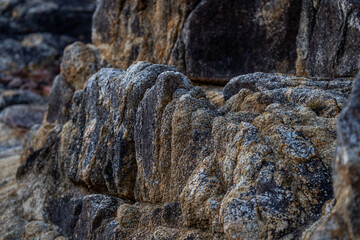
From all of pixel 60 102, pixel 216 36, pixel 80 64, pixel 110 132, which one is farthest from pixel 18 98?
pixel 110 132

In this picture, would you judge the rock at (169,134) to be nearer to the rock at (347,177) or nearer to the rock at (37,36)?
→ the rock at (347,177)

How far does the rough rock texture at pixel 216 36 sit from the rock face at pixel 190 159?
507 cm

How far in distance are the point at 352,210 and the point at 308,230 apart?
82.1 inches

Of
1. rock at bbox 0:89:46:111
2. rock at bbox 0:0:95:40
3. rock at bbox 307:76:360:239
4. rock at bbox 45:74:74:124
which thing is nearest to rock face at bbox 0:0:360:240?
rock at bbox 307:76:360:239

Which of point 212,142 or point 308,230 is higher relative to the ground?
point 212,142

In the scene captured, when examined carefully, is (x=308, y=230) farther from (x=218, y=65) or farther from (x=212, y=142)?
(x=218, y=65)

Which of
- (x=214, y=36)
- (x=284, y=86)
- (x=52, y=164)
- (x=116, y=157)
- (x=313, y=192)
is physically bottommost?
(x=52, y=164)

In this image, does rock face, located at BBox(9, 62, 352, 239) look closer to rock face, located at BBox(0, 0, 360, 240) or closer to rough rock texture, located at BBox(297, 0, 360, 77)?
rock face, located at BBox(0, 0, 360, 240)

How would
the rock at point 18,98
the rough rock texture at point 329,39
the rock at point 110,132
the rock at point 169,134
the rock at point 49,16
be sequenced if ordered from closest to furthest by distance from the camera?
the rock at point 169,134 → the rock at point 110,132 → the rough rock texture at point 329,39 → the rock at point 18,98 → the rock at point 49,16

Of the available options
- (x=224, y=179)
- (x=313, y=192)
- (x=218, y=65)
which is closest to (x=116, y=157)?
(x=224, y=179)

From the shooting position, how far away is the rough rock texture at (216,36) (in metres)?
16.4

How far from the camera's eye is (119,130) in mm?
12031

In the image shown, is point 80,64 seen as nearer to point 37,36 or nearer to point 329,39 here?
point 329,39

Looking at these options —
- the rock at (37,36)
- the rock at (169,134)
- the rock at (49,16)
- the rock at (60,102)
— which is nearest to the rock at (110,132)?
the rock at (169,134)
